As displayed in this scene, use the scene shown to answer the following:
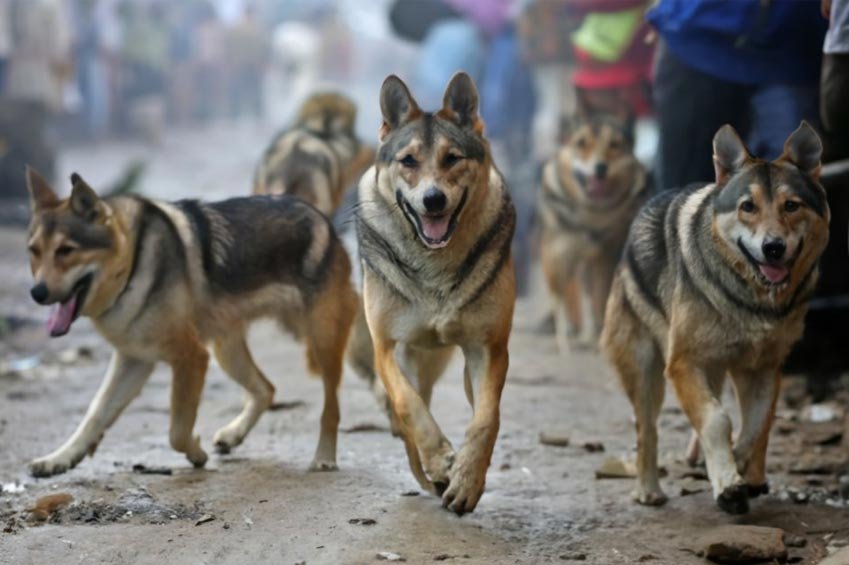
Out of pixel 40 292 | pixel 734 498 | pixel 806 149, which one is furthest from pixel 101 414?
pixel 806 149

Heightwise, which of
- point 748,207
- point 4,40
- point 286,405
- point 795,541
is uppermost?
point 4,40

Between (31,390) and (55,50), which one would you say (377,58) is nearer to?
(55,50)

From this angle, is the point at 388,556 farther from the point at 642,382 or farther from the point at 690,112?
the point at 690,112

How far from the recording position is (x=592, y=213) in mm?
10703

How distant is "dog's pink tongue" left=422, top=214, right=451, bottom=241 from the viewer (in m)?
5.23

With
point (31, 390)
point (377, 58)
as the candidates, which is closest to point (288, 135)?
point (31, 390)

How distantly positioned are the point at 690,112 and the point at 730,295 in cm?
264

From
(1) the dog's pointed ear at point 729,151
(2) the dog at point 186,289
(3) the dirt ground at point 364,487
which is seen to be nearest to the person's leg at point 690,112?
(3) the dirt ground at point 364,487

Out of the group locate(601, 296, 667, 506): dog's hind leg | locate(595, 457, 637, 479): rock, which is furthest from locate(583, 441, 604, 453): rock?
locate(601, 296, 667, 506): dog's hind leg

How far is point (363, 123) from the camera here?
2184cm

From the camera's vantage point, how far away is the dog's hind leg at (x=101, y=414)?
610 centimetres

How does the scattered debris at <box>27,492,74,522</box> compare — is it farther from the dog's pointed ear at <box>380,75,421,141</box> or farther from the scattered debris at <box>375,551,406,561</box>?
the dog's pointed ear at <box>380,75,421,141</box>

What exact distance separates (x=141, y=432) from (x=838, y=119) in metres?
4.20

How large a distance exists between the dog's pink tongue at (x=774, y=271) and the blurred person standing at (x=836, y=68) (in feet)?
3.88
